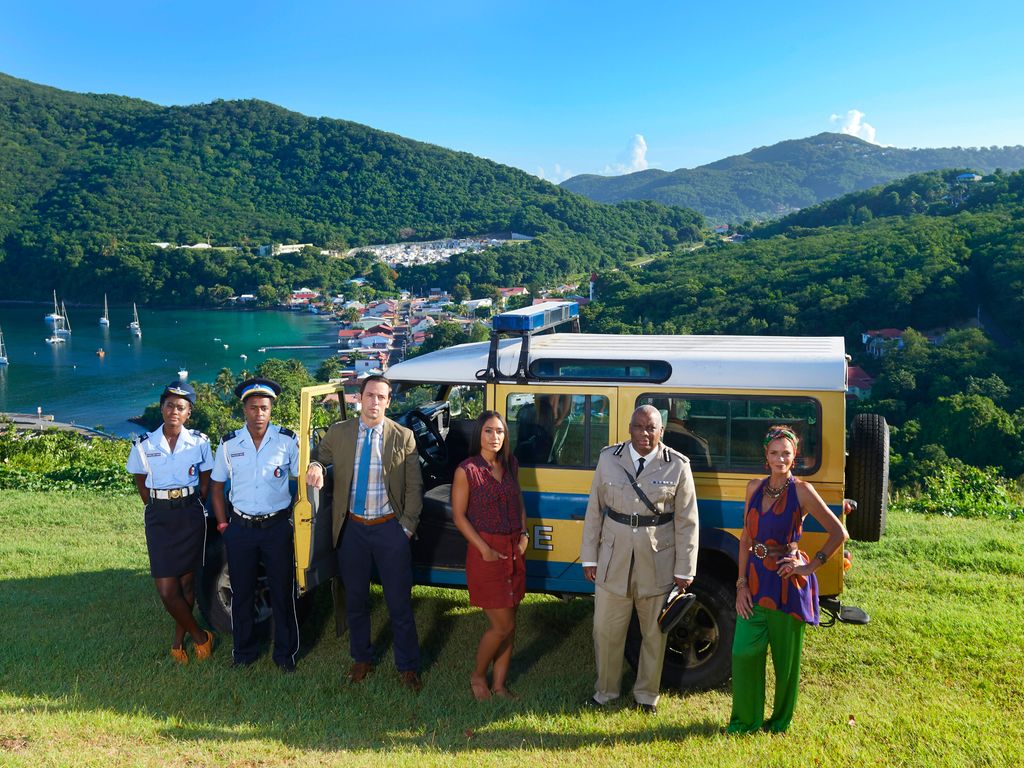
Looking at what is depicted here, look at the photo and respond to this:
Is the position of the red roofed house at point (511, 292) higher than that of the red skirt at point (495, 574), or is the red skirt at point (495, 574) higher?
the red roofed house at point (511, 292)

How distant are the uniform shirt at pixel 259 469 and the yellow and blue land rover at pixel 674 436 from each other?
18 cm

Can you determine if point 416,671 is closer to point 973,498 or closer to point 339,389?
point 339,389

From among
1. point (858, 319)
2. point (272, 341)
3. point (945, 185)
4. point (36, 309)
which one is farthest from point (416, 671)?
point (36, 309)

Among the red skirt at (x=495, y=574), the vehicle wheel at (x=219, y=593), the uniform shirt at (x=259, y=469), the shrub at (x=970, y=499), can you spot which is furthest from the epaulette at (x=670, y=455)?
the shrub at (x=970, y=499)

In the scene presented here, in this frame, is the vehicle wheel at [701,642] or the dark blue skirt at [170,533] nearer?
the vehicle wheel at [701,642]

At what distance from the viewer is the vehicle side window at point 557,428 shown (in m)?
4.66

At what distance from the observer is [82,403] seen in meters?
68.4

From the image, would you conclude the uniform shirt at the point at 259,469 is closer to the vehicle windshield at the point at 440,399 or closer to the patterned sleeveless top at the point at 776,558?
the vehicle windshield at the point at 440,399

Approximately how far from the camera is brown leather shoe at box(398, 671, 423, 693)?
464 cm

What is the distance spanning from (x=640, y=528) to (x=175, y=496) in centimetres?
282

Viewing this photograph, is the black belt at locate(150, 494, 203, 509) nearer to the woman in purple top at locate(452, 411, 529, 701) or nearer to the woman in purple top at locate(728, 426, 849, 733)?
the woman in purple top at locate(452, 411, 529, 701)

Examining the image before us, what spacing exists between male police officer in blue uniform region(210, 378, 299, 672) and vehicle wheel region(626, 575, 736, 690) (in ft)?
6.88

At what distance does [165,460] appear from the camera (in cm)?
481

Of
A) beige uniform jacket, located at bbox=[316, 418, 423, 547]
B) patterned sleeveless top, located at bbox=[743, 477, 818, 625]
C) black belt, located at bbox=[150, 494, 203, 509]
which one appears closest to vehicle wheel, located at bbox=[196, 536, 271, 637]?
black belt, located at bbox=[150, 494, 203, 509]
